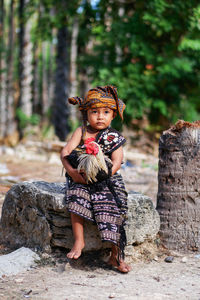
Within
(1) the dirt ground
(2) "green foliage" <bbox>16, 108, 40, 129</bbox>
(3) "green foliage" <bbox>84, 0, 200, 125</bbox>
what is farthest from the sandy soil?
(2) "green foliage" <bbox>16, 108, 40, 129</bbox>

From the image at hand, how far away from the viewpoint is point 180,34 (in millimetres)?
10188

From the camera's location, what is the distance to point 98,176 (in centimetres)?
331

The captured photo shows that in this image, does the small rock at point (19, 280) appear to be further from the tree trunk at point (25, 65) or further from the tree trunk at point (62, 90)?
the tree trunk at point (25, 65)

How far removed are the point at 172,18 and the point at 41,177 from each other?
5.14 metres

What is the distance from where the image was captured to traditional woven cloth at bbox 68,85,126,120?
3.42 meters

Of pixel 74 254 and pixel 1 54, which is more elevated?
pixel 1 54

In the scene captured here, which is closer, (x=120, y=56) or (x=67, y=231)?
(x=67, y=231)

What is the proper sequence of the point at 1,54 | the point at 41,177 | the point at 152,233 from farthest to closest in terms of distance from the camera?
the point at 1,54, the point at 41,177, the point at 152,233

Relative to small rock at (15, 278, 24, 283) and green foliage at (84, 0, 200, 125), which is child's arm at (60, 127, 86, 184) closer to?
small rock at (15, 278, 24, 283)

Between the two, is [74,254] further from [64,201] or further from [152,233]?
[152,233]

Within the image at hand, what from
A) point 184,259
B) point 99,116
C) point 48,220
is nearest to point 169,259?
point 184,259

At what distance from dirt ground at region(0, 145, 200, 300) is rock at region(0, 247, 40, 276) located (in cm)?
7

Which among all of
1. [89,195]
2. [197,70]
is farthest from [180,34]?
[89,195]

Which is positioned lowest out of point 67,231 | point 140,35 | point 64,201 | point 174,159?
point 67,231
